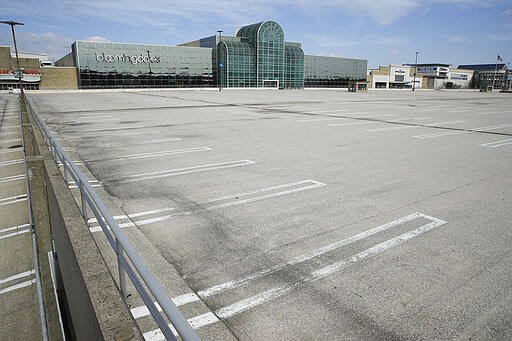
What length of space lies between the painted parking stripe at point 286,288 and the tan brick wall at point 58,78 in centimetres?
7359

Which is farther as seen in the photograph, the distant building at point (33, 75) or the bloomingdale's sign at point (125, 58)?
the bloomingdale's sign at point (125, 58)

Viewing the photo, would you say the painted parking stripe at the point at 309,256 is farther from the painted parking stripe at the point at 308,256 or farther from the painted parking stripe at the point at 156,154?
the painted parking stripe at the point at 156,154

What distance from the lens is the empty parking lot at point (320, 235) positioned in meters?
3.69

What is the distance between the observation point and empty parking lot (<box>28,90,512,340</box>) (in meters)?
3.69

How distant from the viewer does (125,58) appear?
71125 mm

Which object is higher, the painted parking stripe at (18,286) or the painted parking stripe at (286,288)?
the painted parking stripe at (286,288)

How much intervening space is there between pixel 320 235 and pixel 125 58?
7486 centimetres

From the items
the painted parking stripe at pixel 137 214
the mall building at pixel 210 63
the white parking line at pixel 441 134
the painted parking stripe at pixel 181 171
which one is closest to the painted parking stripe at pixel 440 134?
the white parking line at pixel 441 134

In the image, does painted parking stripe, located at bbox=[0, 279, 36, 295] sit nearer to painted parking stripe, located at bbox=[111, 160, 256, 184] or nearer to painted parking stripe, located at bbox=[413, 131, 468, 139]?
painted parking stripe, located at bbox=[111, 160, 256, 184]

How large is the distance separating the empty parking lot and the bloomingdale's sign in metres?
65.0

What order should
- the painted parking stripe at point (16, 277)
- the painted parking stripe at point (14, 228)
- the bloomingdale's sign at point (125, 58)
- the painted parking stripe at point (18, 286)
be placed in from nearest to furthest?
the painted parking stripe at point (18, 286) → the painted parking stripe at point (16, 277) → the painted parking stripe at point (14, 228) → the bloomingdale's sign at point (125, 58)

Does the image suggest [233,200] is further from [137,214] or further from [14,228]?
[14,228]

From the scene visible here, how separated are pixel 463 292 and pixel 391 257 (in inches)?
38.6

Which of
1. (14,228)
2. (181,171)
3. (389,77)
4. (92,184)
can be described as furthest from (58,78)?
(389,77)
